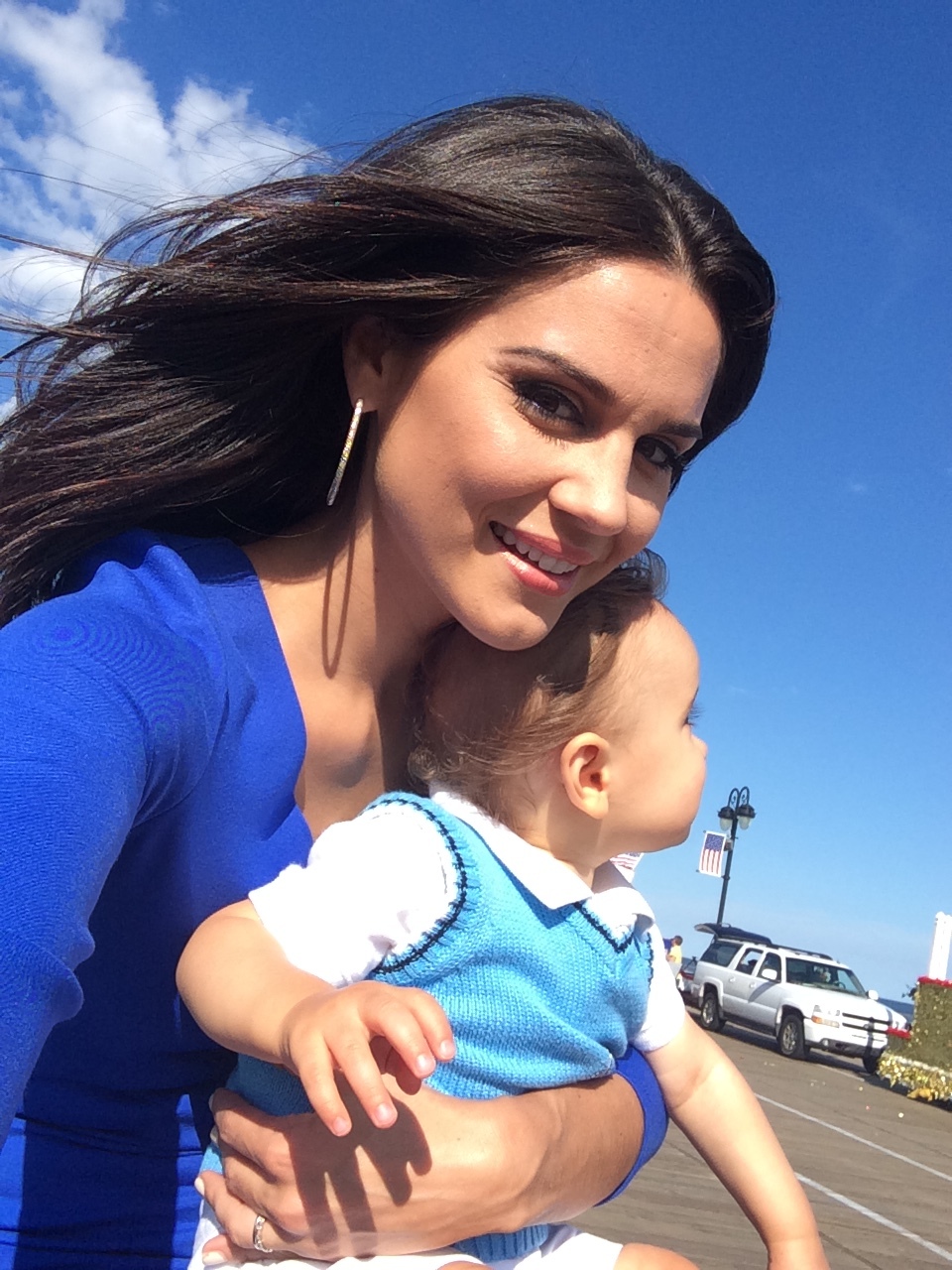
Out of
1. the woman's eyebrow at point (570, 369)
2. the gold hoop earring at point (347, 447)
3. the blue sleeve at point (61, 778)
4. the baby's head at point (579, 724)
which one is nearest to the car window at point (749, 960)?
the baby's head at point (579, 724)

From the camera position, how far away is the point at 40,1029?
1.04 meters

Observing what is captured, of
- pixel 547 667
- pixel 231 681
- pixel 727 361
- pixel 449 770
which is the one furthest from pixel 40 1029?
pixel 727 361

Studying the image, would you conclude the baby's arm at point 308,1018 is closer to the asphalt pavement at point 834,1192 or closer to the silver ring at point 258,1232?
the silver ring at point 258,1232

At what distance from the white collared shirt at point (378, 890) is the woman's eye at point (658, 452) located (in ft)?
2.07

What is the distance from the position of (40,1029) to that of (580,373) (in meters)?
1.09

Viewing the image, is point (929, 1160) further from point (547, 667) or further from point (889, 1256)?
point (547, 667)

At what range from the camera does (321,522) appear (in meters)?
1.96

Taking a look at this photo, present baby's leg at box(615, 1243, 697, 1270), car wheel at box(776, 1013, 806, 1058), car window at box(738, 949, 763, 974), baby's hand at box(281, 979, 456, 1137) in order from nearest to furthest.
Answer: baby's hand at box(281, 979, 456, 1137) → baby's leg at box(615, 1243, 697, 1270) → car wheel at box(776, 1013, 806, 1058) → car window at box(738, 949, 763, 974)

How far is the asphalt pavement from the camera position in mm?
5684

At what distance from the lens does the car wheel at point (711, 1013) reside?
20734mm

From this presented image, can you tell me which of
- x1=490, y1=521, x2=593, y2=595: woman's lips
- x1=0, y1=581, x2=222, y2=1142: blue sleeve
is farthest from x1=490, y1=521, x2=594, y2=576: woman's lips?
x1=0, y1=581, x2=222, y2=1142: blue sleeve

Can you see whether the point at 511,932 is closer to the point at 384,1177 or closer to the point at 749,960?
the point at 384,1177

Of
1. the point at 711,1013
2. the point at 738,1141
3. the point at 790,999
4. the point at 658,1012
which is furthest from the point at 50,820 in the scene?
the point at 711,1013

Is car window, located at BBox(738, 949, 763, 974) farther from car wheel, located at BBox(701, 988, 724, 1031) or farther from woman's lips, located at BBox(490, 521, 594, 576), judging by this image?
woman's lips, located at BBox(490, 521, 594, 576)
